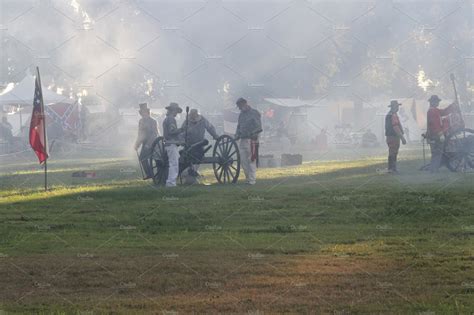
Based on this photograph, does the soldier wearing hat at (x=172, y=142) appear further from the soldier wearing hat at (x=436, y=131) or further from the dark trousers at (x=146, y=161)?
the soldier wearing hat at (x=436, y=131)

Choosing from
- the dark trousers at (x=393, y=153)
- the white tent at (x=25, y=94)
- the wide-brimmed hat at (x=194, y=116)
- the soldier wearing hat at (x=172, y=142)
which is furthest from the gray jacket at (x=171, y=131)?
the white tent at (x=25, y=94)

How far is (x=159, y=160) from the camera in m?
20.4

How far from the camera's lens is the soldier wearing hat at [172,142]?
1992 centimetres

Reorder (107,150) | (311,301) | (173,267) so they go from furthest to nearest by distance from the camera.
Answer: (107,150) → (173,267) → (311,301)

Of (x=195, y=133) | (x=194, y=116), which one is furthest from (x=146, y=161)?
(x=194, y=116)

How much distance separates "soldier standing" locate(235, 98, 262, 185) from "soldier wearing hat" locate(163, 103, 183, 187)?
1.24 metres

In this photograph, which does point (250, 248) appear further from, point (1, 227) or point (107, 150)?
point (107, 150)

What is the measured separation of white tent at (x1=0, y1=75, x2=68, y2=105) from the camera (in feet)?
131

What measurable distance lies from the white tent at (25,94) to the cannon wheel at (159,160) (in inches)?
786

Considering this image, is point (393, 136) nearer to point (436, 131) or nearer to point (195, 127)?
point (436, 131)

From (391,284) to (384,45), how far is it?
20706 mm

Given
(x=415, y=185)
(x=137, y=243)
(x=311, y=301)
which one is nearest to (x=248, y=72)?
(x=415, y=185)

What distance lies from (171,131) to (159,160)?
2.23ft

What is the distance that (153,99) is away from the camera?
115 ft
